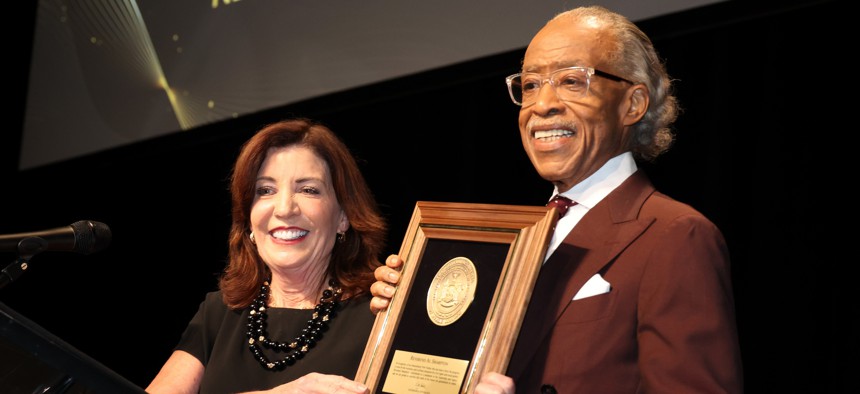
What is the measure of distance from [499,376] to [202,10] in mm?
2951

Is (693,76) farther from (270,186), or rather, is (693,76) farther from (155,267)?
(155,267)

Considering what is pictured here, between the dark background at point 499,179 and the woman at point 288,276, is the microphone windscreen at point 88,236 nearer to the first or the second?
the woman at point 288,276

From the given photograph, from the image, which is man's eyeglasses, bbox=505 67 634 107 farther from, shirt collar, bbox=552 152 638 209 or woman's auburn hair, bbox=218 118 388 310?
woman's auburn hair, bbox=218 118 388 310

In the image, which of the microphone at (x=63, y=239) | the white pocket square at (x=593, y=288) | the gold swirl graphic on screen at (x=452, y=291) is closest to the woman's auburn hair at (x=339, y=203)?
the gold swirl graphic on screen at (x=452, y=291)

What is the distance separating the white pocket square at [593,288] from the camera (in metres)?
1.93

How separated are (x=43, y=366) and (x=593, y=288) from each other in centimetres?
100

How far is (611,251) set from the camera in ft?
6.46

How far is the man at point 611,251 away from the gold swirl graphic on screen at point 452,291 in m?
0.12

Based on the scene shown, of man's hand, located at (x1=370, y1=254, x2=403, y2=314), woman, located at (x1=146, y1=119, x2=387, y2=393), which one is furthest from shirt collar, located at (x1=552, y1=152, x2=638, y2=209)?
woman, located at (x1=146, y1=119, x2=387, y2=393)

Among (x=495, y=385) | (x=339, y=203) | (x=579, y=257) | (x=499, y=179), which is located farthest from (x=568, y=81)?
(x=499, y=179)

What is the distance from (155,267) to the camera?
4.86 m

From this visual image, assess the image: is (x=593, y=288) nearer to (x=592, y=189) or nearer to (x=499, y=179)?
(x=592, y=189)

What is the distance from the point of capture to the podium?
1.52 metres

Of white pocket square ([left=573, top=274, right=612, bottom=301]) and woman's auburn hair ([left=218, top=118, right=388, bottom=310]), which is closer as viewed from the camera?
white pocket square ([left=573, top=274, right=612, bottom=301])
